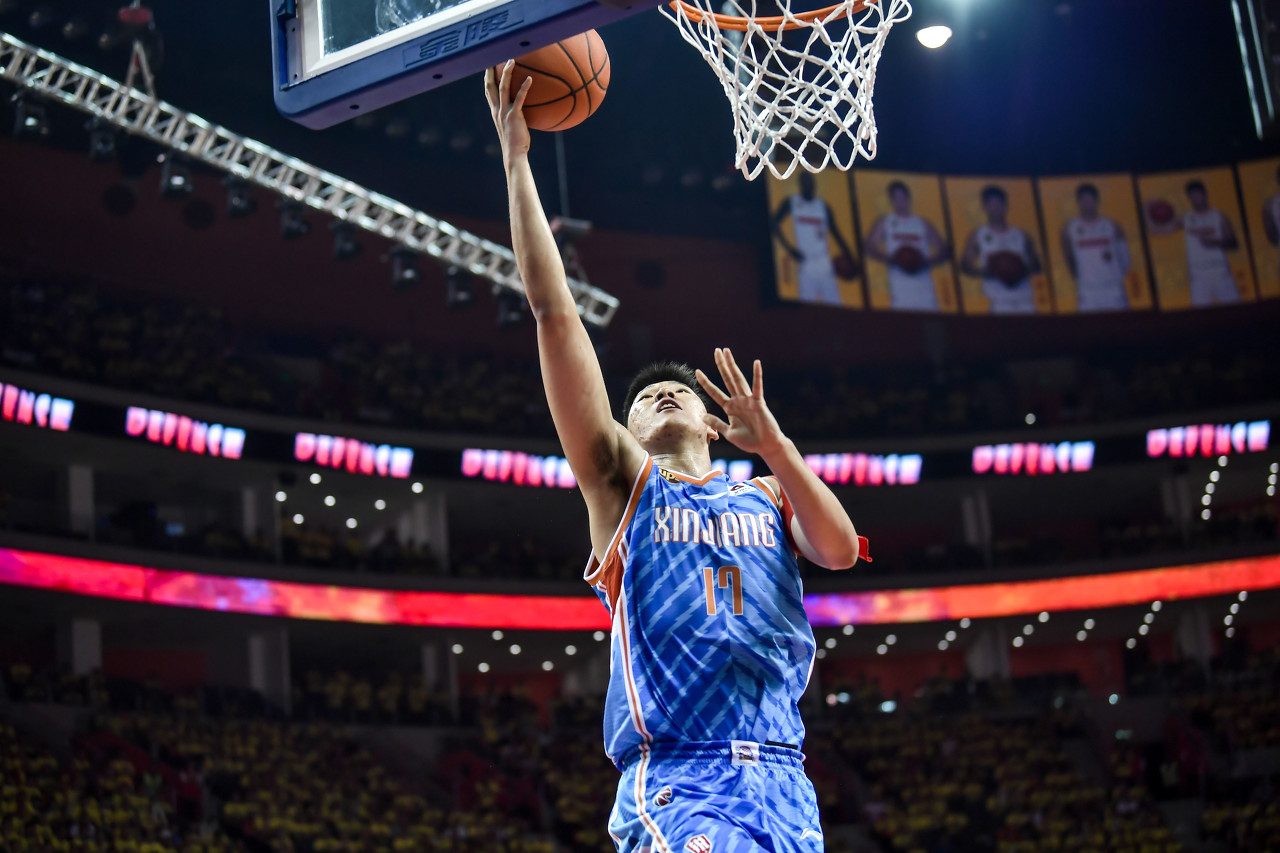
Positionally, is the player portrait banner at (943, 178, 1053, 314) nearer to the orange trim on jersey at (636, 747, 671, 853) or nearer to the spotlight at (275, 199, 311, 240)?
the spotlight at (275, 199, 311, 240)

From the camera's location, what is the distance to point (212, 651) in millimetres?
27094

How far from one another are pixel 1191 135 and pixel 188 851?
25.3 m

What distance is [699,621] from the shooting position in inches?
132

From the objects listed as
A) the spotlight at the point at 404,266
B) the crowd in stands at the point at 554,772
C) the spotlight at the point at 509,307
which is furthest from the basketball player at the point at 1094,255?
the spotlight at the point at 404,266

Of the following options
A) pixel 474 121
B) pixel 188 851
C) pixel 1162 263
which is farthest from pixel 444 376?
pixel 1162 263

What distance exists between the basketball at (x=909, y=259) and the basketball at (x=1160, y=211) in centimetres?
509

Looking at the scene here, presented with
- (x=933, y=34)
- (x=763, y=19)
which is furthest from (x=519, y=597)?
(x=763, y=19)

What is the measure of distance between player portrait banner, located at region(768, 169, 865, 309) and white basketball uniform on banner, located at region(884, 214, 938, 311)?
2.48 feet

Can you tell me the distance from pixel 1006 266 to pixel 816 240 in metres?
4.22

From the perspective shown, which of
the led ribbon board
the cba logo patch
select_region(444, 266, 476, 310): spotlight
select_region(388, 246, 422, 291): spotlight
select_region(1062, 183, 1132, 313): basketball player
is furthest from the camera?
select_region(1062, 183, 1132, 313): basketball player

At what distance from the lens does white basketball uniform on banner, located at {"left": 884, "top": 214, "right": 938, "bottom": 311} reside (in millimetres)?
27578

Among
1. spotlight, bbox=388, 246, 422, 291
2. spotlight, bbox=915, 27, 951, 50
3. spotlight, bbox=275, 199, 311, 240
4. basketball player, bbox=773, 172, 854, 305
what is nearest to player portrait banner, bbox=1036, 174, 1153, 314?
basketball player, bbox=773, 172, 854, 305

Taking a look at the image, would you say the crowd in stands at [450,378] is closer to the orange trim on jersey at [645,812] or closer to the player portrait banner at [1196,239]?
the player portrait banner at [1196,239]

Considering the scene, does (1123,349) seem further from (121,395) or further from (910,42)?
(121,395)
